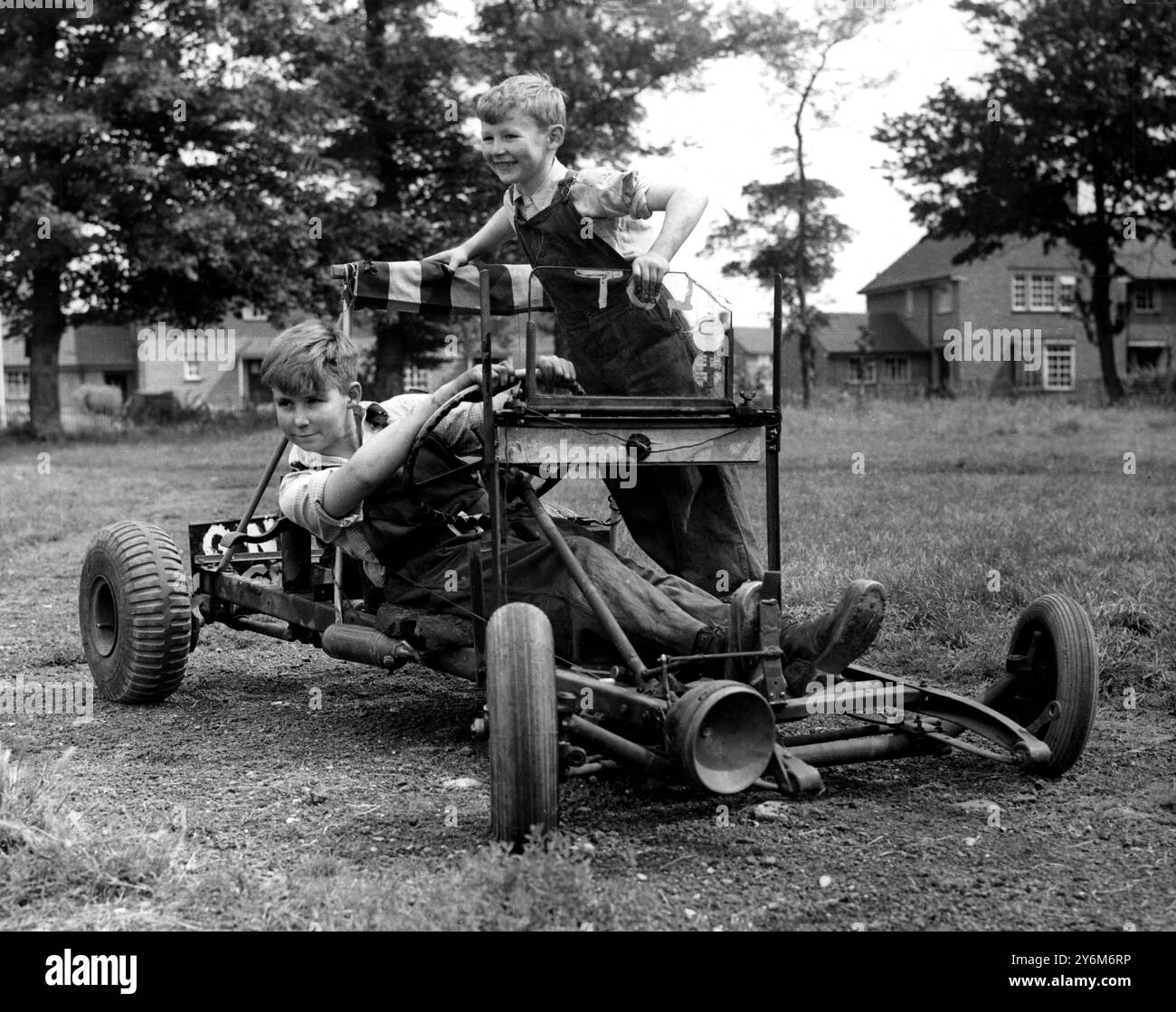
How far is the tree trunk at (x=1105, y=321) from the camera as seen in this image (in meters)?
37.3

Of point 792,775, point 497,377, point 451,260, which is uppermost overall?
point 451,260

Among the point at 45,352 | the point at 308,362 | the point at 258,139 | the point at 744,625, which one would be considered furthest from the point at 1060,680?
the point at 45,352

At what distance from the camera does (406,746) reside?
4.94m

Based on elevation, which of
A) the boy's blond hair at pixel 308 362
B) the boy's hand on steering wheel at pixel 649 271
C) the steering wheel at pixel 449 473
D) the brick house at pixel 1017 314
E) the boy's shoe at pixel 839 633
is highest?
the brick house at pixel 1017 314

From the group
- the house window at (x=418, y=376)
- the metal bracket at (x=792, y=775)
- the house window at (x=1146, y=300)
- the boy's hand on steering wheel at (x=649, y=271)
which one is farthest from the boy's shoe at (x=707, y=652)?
the house window at (x=1146, y=300)

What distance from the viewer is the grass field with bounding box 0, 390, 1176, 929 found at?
3.16m

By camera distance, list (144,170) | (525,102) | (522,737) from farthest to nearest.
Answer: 1. (144,170)
2. (525,102)
3. (522,737)

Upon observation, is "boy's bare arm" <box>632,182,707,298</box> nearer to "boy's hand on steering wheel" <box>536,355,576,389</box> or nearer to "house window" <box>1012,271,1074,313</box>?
"boy's hand on steering wheel" <box>536,355,576,389</box>


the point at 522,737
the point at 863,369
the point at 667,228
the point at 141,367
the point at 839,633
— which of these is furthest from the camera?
the point at 141,367

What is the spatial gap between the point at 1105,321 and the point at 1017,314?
17933mm

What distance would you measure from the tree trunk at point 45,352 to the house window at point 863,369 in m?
40.6

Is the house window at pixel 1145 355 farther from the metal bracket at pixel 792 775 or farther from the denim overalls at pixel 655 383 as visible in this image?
the metal bracket at pixel 792 775

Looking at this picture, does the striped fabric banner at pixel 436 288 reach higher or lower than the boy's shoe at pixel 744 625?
higher

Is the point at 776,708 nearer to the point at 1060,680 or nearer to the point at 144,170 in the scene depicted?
the point at 1060,680
